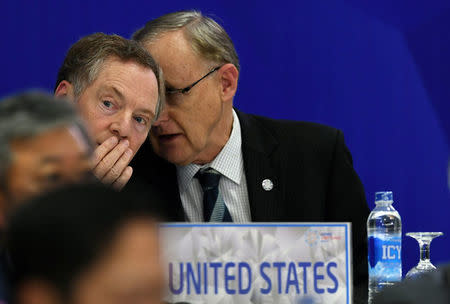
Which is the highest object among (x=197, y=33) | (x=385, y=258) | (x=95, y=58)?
(x=197, y=33)

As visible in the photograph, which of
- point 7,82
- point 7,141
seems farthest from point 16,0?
point 7,141

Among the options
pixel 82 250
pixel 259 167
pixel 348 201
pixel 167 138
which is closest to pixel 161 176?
pixel 167 138

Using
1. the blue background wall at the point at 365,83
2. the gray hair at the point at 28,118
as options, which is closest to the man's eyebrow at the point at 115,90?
the blue background wall at the point at 365,83

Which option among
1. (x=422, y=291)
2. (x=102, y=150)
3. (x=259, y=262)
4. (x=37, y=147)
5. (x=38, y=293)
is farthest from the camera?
(x=102, y=150)

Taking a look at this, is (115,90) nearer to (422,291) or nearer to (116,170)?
(116,170)

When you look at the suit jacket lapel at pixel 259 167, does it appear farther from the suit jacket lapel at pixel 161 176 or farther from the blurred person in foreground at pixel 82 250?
the blurred person in foreground at pixel 82 250

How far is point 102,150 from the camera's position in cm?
163

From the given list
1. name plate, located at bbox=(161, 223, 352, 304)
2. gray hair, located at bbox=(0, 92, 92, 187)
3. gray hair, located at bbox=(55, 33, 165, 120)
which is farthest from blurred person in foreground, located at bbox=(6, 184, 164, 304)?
gray hair, located at bbox=(55, 33, 165, 120)

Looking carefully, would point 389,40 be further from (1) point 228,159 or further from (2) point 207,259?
(2) point 207,259

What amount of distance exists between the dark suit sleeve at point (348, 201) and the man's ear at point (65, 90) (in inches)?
29.6

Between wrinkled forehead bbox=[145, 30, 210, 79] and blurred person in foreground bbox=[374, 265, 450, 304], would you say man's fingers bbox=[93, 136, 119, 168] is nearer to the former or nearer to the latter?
wrinkled forehead bbox=[145, 30, 210, 79]

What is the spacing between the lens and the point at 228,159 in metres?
2.03

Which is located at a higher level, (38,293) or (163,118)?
(163,118)

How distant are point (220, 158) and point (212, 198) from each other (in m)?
0.19
